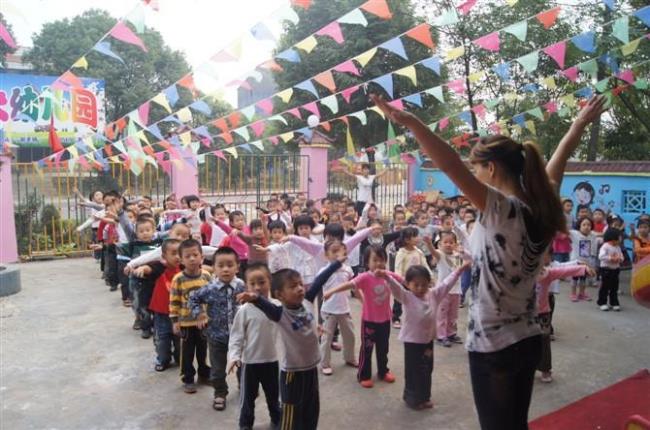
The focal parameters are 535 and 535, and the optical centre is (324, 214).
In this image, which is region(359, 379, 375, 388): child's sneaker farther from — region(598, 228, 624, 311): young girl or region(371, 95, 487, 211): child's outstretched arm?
region(598, 228, 624, 311): young girl

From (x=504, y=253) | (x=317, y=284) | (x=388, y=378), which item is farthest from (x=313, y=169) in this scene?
(x=504, y=253)

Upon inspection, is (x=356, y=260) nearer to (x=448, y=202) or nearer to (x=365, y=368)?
(x=365, y=368)

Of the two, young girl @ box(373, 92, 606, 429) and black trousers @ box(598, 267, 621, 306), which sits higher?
young girl @ box(373, 92, 606, 429)

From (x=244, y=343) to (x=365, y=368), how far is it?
1.38m

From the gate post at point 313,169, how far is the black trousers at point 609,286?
7317mm

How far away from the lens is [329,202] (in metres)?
9.79

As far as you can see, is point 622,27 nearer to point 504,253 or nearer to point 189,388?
point 504,253

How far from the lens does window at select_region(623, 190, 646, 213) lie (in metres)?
10.4

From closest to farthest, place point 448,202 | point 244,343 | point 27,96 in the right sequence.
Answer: point 244,343 < point 448,202 < point 27,96

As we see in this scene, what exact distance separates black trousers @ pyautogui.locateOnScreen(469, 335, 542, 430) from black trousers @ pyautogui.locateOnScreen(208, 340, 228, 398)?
260 cm

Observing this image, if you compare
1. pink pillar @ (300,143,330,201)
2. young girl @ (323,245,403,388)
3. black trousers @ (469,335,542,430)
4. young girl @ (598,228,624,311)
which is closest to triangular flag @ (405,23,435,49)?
young girl @ (323,245,403,388)

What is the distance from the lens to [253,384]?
3.63 m

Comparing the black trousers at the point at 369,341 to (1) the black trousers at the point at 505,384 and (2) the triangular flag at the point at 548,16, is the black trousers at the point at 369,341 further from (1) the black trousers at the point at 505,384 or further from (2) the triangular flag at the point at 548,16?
(2) the triangular flag at the point at 548,16

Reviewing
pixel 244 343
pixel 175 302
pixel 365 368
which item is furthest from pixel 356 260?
pixel 244 343
